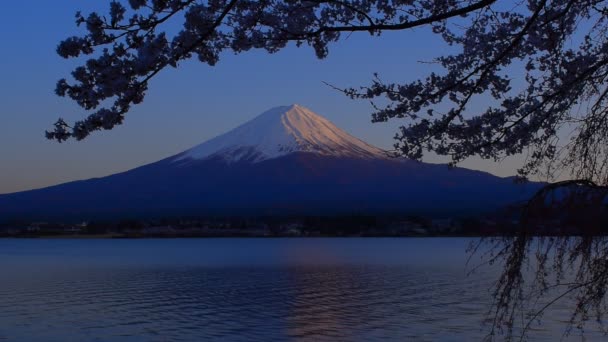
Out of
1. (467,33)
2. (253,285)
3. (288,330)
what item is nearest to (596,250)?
(467,33)

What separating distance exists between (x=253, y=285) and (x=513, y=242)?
20.7 metres

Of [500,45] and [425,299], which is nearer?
[500,45]

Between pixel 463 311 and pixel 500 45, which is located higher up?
pixel 500 45

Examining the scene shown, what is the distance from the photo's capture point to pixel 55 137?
3404 millimetres

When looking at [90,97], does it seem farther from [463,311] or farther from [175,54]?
[463,311]

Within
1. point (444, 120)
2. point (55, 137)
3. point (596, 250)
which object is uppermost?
point (444, 120)

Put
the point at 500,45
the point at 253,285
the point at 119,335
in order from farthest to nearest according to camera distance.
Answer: the point at 253,285 → the point at 119,335 → the point at 500,45

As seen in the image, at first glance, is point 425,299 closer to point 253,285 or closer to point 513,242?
point 253,285

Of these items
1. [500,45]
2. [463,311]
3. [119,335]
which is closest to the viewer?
[500,45]

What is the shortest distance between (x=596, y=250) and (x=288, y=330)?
10197mm

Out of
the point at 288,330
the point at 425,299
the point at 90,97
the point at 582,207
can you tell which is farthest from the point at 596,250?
the point at 425,299

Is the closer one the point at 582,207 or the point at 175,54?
the point at 175,54

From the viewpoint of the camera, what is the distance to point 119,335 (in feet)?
45.4

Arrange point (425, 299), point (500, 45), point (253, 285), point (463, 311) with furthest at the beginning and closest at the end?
point (253, 285)
point (425, 299)
point (463, 311)
point (500, 45)
